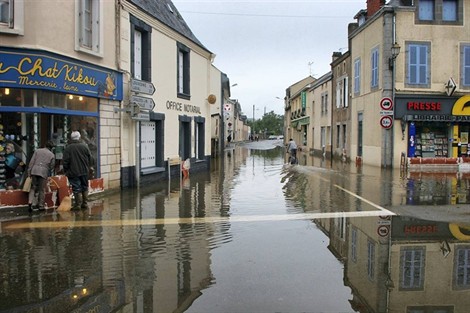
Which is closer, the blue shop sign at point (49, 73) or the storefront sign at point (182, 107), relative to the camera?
the blue shop sign at point (49, 73)

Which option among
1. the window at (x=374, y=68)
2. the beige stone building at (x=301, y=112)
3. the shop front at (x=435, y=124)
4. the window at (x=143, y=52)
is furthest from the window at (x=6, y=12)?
the beige stone building at (x=301, y=112)

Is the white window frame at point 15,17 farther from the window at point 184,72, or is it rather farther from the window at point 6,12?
the window at point 184,72

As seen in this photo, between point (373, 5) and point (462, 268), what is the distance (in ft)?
74.6

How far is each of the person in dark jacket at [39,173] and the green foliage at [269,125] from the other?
414ft

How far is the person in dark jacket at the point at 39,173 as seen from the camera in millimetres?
9297

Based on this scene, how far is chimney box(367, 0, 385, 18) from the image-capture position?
24.6m

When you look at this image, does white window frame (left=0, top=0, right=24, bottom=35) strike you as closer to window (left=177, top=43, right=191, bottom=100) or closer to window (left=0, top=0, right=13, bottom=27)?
window (left=0, top=0, right=13, bottom=27)

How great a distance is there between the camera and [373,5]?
83.7 ft

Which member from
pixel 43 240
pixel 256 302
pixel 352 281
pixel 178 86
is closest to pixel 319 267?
pixel 352 281

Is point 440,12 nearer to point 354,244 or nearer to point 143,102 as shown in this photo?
point 143,102

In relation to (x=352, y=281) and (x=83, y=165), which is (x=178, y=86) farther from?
(x=352, y=281)

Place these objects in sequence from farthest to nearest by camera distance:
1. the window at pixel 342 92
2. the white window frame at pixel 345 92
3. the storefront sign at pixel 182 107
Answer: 1. the window at pixel 342 92
2. the white window frame at pixel 345 92
3. the storefront sign at pixel 182 107

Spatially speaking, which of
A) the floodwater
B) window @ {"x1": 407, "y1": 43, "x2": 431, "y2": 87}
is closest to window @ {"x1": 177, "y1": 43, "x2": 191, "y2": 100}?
the floodwater

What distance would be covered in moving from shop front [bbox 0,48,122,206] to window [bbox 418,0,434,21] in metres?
17.1
